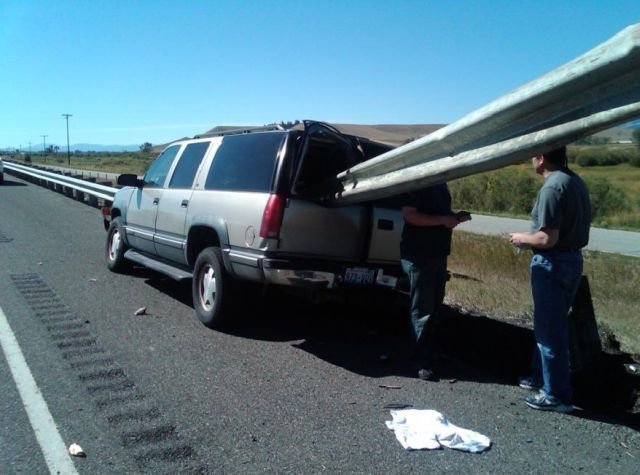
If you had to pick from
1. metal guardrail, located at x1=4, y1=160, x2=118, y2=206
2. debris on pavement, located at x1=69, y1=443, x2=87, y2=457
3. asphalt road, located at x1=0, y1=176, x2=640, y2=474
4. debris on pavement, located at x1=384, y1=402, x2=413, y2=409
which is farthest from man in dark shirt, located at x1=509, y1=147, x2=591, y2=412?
metal guardrail, located at x1=4, y1=160, x2=118, y2=206

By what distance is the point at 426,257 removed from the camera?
5.24m

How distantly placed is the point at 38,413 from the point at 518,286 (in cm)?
662

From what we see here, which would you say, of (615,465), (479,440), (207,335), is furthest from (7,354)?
(615,465)

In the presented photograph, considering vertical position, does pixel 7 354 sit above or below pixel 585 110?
below

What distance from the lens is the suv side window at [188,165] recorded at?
7168mm

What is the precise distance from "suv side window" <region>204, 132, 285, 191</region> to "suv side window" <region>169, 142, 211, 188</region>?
1.47 feet

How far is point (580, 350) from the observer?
5.20 m

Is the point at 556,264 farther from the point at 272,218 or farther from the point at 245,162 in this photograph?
the point at 245,162

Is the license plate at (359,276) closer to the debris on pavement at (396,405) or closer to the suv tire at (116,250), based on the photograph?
the debris on pavement at (396,405)

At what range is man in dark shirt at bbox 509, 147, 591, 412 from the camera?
173 inches

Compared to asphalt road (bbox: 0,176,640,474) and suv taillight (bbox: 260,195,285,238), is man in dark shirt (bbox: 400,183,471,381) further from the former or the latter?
suv taillight (bbox: 260,195,285,238)

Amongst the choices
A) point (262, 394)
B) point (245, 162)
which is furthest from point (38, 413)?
point (245, 162)

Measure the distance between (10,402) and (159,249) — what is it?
3.44 m

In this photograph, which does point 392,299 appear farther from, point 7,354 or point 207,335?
point 7,354
